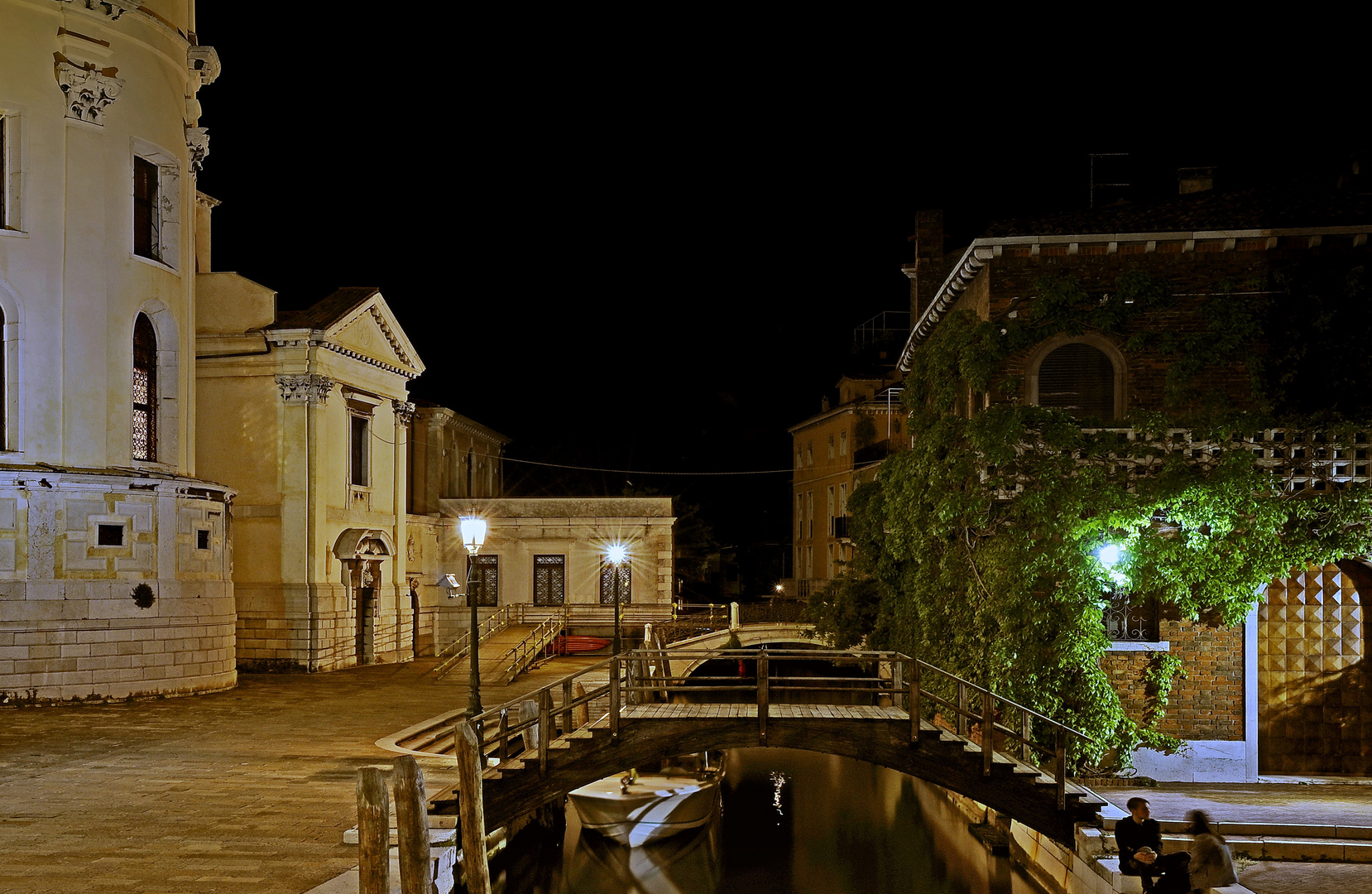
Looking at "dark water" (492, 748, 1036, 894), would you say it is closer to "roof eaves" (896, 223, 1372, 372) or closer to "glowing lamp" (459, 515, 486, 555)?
"glowing lamp" (459, 515, 486, 555)

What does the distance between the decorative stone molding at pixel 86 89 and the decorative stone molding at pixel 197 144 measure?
2663mm

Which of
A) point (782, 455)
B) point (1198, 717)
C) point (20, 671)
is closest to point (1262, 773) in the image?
point (1198, 717)

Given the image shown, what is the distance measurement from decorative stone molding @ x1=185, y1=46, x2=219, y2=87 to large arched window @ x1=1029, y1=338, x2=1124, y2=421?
1997 cm

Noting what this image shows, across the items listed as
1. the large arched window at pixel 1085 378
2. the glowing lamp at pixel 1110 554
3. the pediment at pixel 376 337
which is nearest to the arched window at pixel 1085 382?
the large arched window at pixel 1085 378

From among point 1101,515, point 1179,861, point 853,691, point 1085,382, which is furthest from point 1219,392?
point 1179,861

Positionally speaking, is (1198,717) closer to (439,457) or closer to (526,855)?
(526,855)

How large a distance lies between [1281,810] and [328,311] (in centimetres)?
2578

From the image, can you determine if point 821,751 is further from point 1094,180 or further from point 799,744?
point 1094,180

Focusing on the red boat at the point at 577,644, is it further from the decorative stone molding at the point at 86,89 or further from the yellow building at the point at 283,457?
the decorative stone molding at the point at 86,89

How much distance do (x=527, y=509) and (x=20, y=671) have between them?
789 inches

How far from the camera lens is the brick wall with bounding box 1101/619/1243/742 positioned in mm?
17828

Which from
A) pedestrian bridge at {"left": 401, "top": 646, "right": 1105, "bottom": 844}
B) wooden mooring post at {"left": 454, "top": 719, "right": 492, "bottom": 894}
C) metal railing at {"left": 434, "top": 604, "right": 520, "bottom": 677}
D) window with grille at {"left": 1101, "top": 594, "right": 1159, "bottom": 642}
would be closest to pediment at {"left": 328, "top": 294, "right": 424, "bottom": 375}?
metal railing at {"left": 434, "top": 604, "right": 520, "bottom": 677}

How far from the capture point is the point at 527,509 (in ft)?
137

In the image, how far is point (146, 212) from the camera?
26.6 metres
